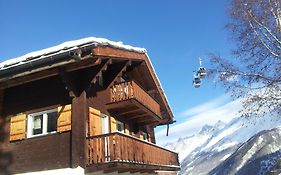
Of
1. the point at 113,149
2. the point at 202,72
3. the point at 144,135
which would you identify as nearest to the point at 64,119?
the point at 113,149

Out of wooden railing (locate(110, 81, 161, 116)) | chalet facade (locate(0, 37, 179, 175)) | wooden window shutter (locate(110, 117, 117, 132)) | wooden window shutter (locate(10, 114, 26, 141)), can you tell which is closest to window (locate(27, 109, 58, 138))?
chalet facade (locate(0, 37, 179, 175))

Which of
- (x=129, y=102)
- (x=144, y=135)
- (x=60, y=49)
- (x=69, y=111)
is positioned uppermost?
(x=60, y=49)

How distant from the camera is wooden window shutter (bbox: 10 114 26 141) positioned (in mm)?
14734

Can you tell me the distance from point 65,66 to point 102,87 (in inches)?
149

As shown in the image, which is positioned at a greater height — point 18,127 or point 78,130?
point 18,127

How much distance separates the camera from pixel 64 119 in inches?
559

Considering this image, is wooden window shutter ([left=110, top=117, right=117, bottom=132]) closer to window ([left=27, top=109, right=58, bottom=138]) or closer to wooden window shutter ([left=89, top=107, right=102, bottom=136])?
wooden window shutter ([left=89, top=107, right=102, bottom=136])

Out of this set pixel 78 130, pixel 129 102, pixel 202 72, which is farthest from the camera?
pixel 129 102

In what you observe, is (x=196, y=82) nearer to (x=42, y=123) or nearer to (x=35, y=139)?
(x=42, y=123)

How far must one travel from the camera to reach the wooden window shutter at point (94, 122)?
14786 mm

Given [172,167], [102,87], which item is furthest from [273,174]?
[102,87]

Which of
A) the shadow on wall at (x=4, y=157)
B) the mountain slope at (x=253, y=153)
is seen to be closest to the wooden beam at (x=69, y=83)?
the shadow on wall at (x=4, y=157)

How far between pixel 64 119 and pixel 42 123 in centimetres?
112

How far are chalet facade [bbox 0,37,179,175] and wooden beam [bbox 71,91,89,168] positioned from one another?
34mm
